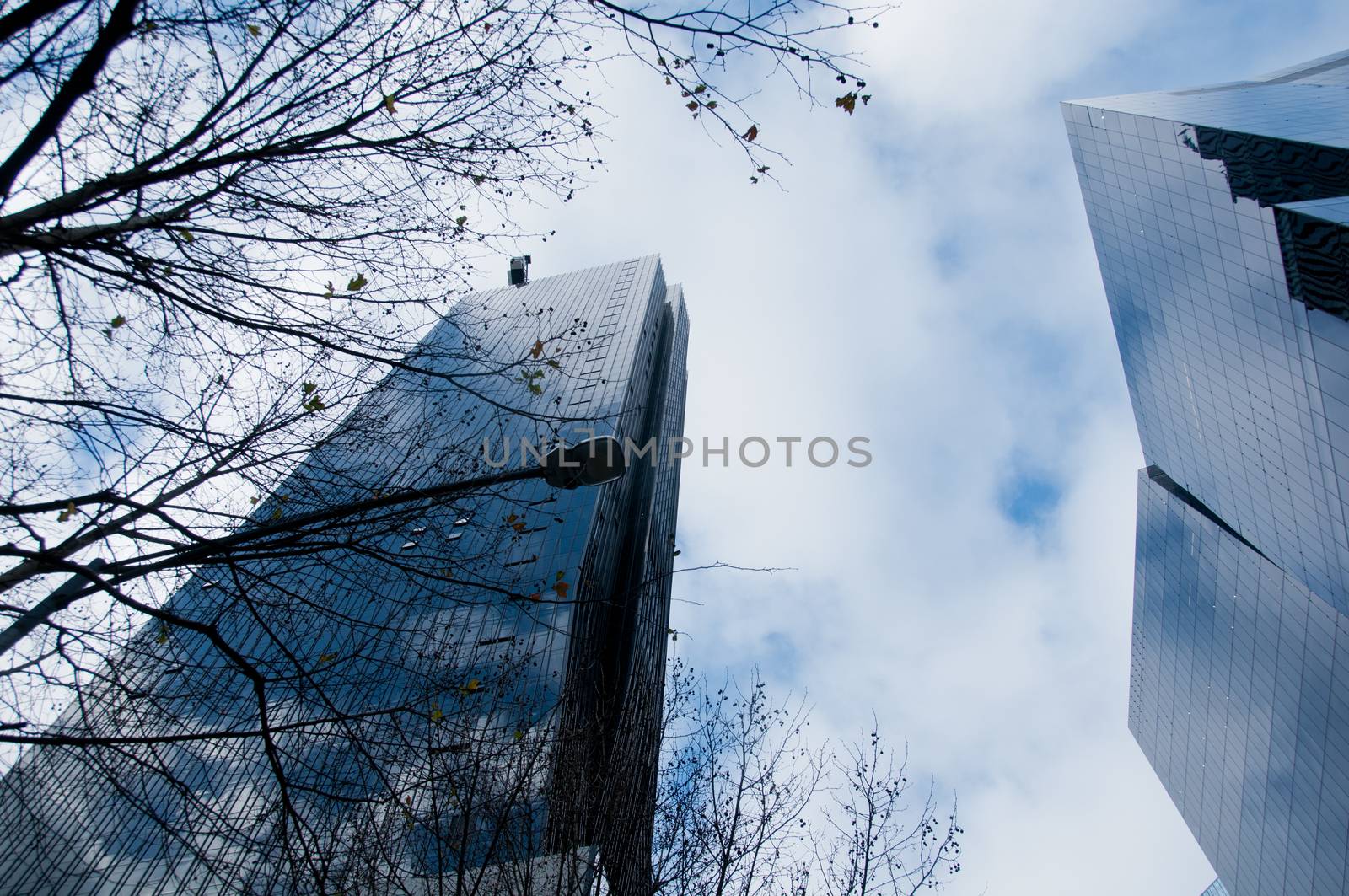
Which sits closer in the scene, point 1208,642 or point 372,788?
point 372,788

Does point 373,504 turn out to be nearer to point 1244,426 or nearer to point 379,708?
point 379,708

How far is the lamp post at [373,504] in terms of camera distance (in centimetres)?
477

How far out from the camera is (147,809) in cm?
485

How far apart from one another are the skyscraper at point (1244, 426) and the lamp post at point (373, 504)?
43557 millimetres

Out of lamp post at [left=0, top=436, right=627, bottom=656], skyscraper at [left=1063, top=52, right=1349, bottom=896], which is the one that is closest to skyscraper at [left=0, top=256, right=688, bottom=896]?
lamp post at [left=0, top=436, right=627, bottom=656]

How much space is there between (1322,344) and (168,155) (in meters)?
49.0

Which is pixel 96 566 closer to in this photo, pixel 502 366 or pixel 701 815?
pixel 502 366

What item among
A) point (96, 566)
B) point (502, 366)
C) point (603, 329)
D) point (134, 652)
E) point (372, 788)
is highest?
point (603, 329)

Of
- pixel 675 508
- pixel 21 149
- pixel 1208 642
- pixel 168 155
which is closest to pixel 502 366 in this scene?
pixel 168 155

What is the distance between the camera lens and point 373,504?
4.88 metres

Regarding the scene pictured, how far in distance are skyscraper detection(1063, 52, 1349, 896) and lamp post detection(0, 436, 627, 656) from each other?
4356 cm

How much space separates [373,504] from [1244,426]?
60.2m

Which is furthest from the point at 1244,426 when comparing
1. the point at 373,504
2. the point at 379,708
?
the point at 373,504

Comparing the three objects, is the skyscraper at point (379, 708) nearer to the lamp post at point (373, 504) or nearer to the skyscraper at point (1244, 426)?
the lamp post at point (373, 504)
